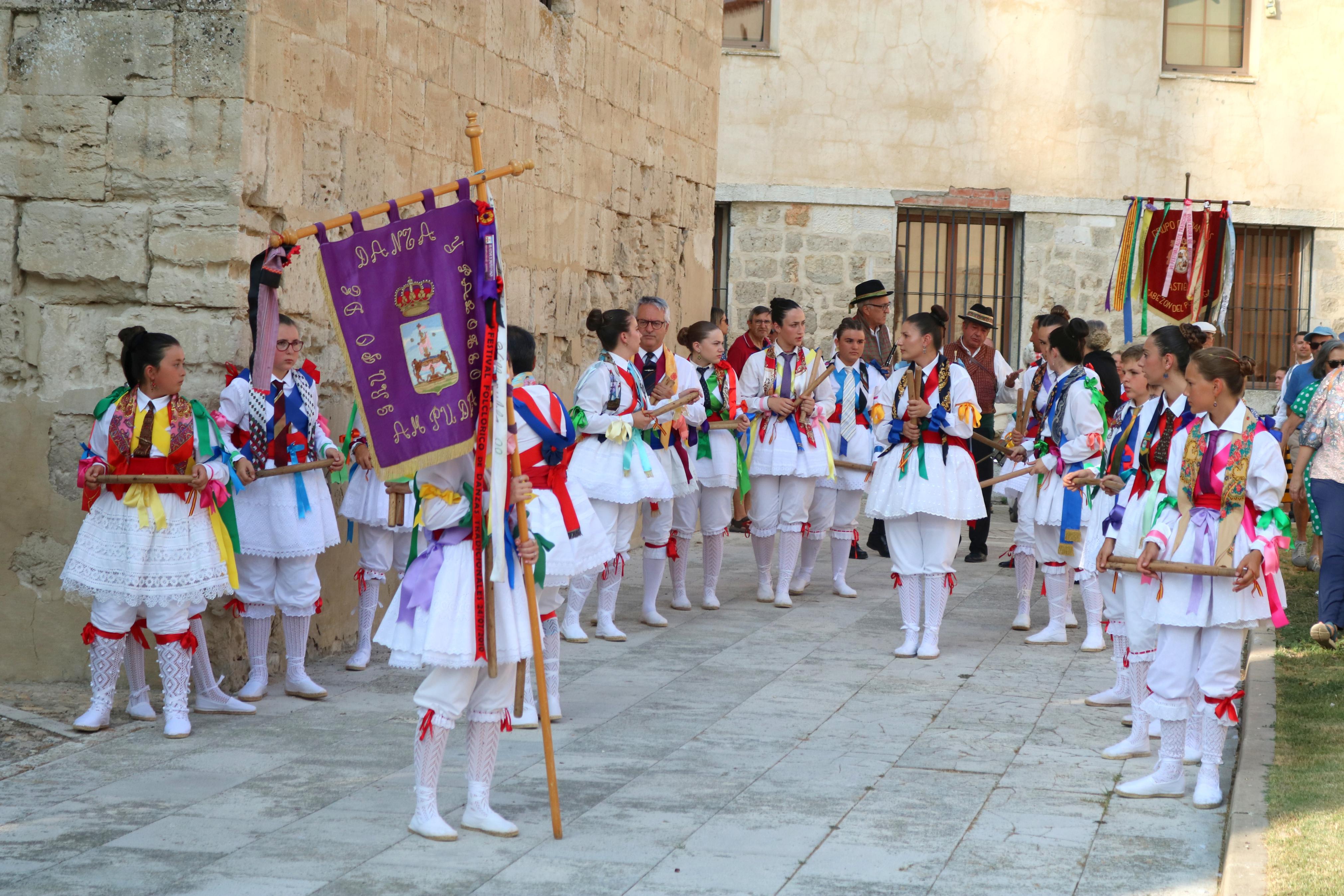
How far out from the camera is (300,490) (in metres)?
6.62

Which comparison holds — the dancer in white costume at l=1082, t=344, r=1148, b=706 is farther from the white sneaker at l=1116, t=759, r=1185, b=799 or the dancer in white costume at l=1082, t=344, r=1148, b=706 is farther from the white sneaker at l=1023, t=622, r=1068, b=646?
the white sneaker at l=1023, t=622, r=1068, b=646

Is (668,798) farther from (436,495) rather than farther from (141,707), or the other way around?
(141,707)

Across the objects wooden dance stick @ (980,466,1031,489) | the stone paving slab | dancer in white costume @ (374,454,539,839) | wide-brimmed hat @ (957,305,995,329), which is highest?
wide-brimmed hat @ (957,305,995,329)

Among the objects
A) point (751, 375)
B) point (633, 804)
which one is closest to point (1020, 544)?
point (751, 375)

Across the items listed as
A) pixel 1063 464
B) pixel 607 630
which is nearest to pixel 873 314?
pixel 1063 464

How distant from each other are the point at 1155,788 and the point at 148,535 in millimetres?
4009

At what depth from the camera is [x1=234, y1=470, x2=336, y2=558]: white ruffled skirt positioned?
652 centimetres

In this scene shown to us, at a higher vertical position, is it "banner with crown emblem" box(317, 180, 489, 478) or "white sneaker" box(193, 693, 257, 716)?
"banner with crown emblem" box(317, 180, 489, 478)

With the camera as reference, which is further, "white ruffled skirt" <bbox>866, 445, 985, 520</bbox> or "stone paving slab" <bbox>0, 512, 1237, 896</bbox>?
"white ruffled skirt" <bbox>866, 445, 985, 520</bbox>

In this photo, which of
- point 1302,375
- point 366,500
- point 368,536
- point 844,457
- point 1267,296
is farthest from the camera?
→ point 1267,296

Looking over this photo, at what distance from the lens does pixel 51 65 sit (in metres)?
6.67

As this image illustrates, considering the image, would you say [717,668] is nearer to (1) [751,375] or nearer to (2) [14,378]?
(1) [751,375]

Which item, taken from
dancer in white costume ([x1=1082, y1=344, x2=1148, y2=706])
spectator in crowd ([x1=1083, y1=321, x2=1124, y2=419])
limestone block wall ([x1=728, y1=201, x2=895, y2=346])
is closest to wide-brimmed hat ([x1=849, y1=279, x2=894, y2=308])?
spectator in crowd ([x1=1083, y1=321, x2=1124, y2=419])

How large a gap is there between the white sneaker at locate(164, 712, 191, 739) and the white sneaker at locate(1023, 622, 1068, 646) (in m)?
4.69
